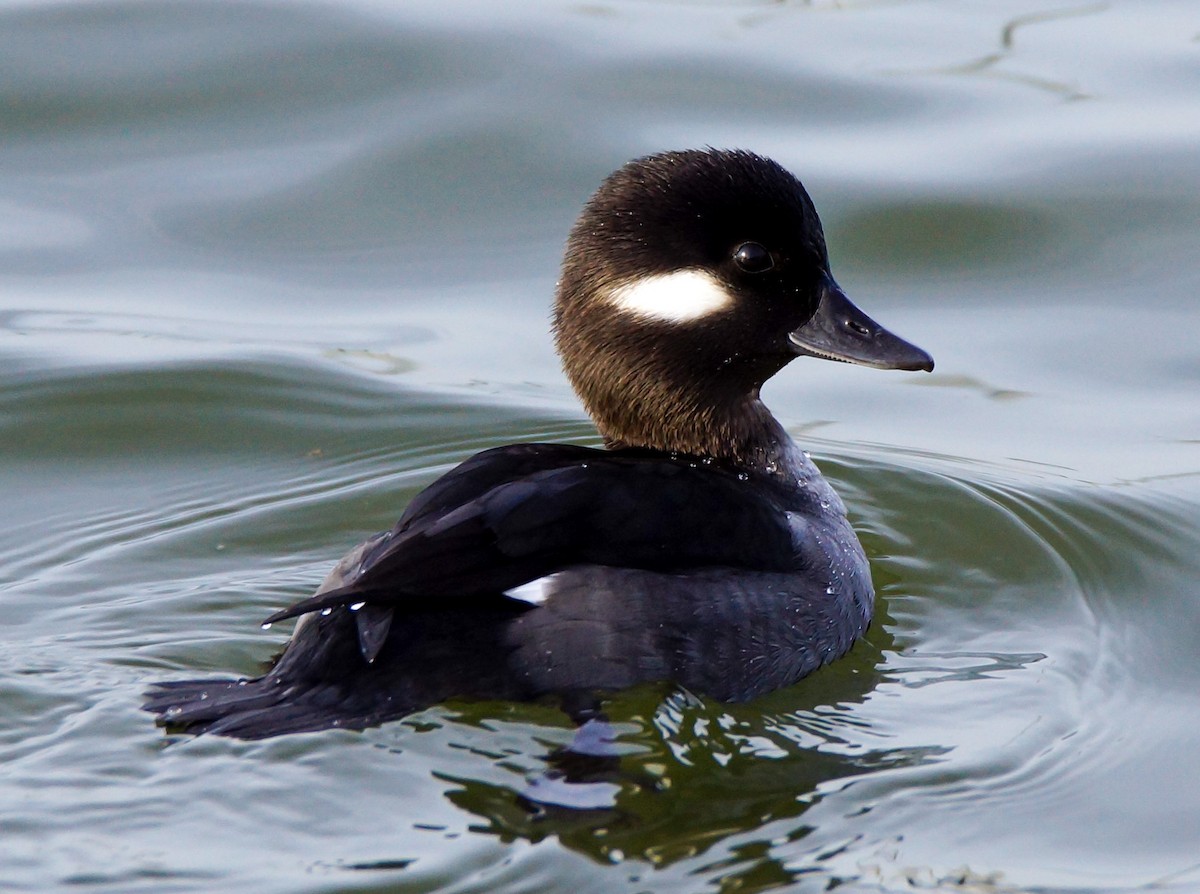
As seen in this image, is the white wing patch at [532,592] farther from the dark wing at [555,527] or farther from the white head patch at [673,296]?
the white head patch at [673,296]

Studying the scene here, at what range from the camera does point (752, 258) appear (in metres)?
5.31

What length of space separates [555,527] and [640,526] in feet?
0.76

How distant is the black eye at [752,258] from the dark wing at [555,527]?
64 centimetres

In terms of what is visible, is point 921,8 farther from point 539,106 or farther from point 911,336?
point 911,336

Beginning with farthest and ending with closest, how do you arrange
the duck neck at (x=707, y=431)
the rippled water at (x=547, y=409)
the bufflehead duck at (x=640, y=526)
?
the duck neck at (x=707, y=431) < the bufflehead duck at (x=640, y=526) < the rippled water at (x=547, y=409)

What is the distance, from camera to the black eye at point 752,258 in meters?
5.28

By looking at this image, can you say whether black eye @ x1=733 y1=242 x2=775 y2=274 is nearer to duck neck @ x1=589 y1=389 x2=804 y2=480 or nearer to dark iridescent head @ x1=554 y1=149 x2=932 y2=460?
dark iridescent head @ x1=554 y1=149 x2=932 y2=460

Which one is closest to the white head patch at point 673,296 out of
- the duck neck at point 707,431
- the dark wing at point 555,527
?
the duck neck at point 707,431

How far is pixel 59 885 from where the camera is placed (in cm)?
390

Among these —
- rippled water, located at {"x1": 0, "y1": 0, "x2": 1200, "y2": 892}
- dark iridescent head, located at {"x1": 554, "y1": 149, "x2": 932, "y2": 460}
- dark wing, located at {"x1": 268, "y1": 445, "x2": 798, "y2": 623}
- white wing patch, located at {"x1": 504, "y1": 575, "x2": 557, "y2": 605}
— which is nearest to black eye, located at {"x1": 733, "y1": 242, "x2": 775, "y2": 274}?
dark iridescent head, located at {"x1": 554, "y1": 149, "x2": 932, "y2": 460}

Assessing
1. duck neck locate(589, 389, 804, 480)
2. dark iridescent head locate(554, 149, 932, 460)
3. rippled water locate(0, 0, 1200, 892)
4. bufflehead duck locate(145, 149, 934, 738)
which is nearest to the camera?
rippled water locate(0, 0, 1200, 892)

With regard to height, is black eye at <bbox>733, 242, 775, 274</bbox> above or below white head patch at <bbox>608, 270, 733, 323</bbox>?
above

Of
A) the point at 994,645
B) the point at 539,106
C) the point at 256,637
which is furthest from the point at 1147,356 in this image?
the point at 256,637

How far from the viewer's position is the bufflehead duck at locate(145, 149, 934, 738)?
445 cm
